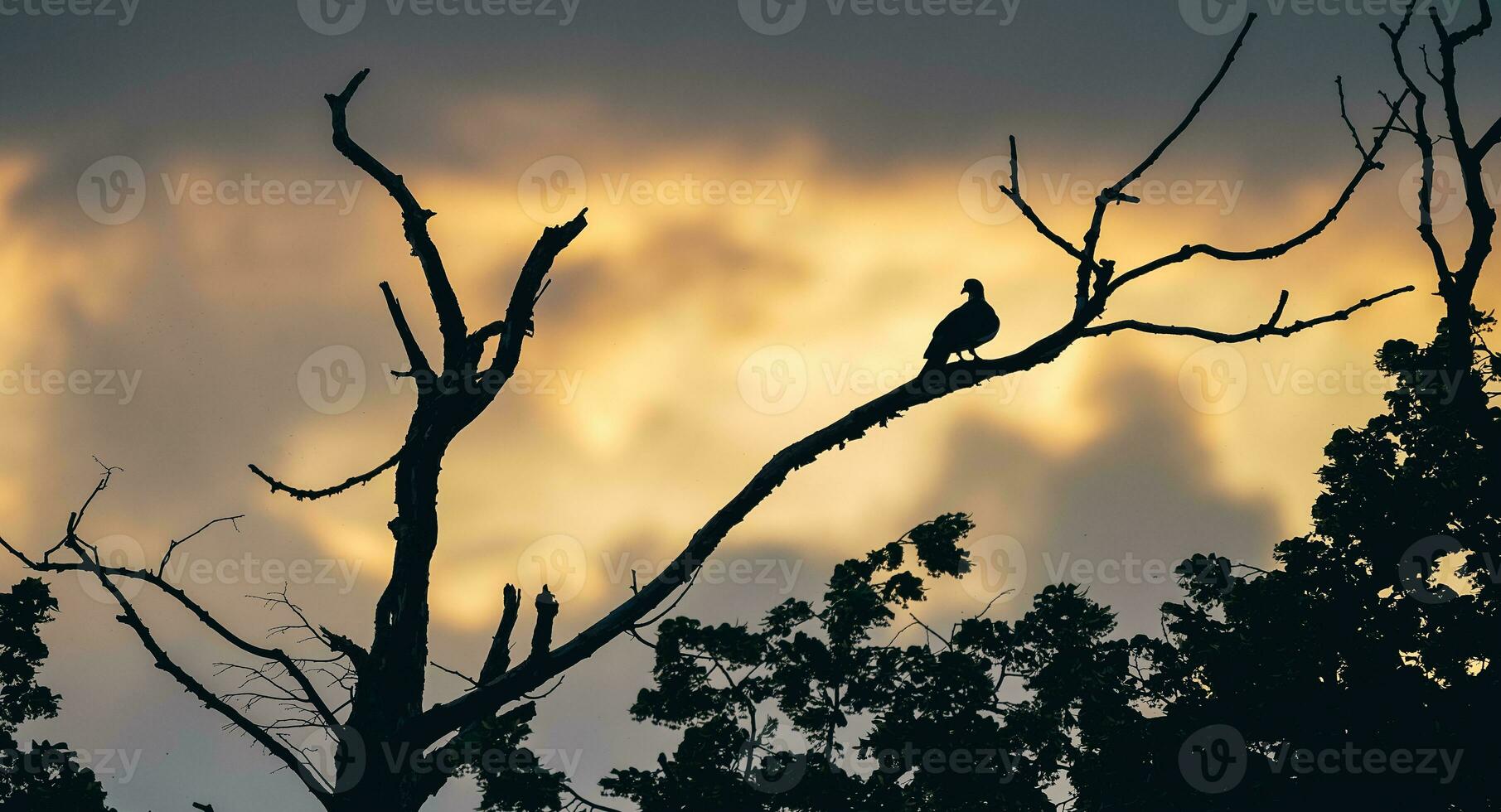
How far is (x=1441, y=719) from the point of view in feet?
50.9

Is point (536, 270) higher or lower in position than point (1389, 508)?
lower

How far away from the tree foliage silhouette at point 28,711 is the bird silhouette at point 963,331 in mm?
20625

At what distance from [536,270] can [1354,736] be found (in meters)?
16.0

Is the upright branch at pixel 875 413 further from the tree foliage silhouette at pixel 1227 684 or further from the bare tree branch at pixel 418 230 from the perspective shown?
the tree foliage silhouette at pixel 1227 684

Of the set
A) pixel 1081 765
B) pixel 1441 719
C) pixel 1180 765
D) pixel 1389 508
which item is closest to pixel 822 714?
pixel 1081 765

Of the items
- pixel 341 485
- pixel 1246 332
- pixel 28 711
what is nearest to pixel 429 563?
pixel 341 485

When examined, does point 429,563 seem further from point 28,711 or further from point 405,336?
Result: point 28,711

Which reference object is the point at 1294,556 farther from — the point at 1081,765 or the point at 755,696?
the point at 755,696

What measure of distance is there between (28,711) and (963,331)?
80.1ft

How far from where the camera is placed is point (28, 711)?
23.2 meters

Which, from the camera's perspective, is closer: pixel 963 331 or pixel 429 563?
pixel 429 563

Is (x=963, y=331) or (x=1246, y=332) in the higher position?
(x=963, y=331)

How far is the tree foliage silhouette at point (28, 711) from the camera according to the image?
2084 cm

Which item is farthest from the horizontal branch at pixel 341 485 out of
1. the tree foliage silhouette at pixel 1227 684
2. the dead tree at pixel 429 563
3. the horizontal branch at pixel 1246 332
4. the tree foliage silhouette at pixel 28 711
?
the tree foliage silhouette at pixel 28 711
